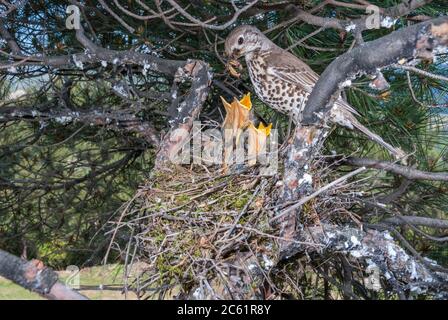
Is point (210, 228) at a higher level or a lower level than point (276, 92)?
lower

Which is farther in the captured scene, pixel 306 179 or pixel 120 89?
pixel 120 89

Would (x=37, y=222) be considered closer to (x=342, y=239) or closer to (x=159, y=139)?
(x=159, y=139)

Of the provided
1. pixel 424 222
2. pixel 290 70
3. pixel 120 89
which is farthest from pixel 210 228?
pixel 120 89

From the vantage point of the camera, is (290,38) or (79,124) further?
(79,124)

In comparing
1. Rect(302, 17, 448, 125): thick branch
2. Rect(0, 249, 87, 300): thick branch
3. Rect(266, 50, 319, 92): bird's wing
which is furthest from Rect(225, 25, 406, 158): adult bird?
Rect(0, 249, 87, 300): thick branch

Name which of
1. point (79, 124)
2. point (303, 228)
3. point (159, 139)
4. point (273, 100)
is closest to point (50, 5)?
point (79, 124)

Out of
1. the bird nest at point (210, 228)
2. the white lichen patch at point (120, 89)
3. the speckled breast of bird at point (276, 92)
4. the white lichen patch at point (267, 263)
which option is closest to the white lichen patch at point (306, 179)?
the bird nest at point (210, 228)

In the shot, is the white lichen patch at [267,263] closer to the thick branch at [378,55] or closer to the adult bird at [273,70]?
the thick branch at [378,55]

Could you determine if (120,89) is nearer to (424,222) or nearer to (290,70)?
(290,70)
